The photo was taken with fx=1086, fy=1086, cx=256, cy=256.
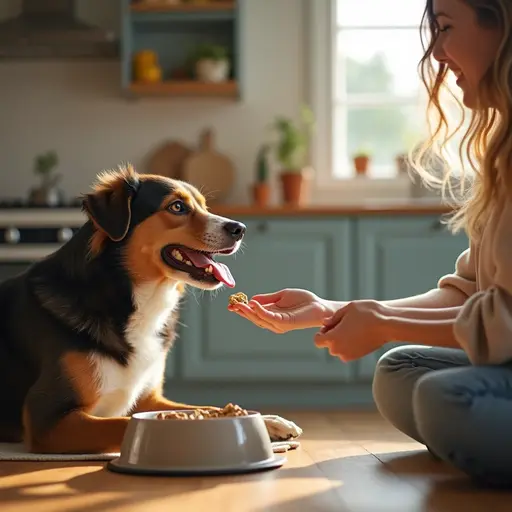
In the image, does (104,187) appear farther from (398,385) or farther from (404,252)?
(404,252)

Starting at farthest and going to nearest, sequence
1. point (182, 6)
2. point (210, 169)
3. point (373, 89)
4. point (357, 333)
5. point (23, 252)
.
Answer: point (373, 89), point (210, 169), point (182, 6), point (23, 252), point (357, 333)

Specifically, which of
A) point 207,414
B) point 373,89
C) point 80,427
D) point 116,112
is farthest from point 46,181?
point 207,414

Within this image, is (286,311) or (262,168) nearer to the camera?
(286,311)

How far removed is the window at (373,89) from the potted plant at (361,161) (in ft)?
0.26

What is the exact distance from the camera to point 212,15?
520cm

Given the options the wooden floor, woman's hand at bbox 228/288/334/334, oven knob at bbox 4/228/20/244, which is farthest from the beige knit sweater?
oven knob at bbox 4/228/20/244

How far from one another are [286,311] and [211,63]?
9.73 ft

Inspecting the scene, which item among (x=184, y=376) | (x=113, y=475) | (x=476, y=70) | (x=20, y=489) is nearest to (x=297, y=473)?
(x=113, y=475)

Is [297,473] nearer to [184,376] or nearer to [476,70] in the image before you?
A: [476,70]

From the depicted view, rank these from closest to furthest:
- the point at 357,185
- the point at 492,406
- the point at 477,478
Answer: the point at 492,406, the point at 477,478, the point at 357,185

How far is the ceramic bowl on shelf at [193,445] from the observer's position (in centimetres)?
218

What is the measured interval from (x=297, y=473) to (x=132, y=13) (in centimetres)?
340

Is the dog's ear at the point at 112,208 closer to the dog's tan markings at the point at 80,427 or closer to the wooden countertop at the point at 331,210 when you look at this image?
the dog's tan markings at the point at 80,427

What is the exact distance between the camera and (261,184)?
5250 millimetres
